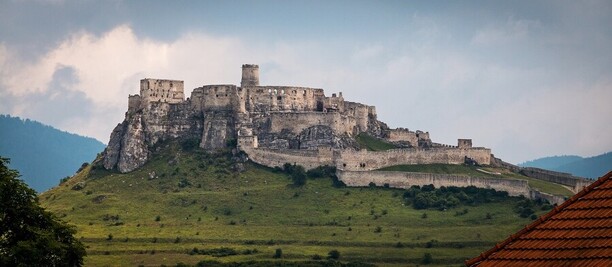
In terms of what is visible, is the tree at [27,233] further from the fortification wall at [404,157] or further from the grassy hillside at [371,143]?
the grassy hillside at [371,143]

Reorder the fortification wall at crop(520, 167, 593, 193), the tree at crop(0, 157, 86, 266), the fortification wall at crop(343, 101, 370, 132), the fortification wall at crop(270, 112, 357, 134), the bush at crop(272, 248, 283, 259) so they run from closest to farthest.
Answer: the tree at crop(0, 157, 86, 266), the bush at crop(272, 248, 283, 259), the fortification wall at crop(520, 167, 593, 193), the fortification wall at crop(270, 112, 357, 134), the fortification wall at crop(343, 101, 370, 132)

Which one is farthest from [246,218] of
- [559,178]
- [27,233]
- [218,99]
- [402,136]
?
[27,233]

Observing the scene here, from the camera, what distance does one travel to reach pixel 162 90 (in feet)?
424

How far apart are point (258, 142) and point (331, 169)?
35.4 feet

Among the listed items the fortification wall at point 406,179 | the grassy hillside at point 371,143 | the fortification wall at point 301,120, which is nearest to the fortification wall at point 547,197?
the fortification wall at point 406,179

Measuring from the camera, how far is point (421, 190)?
11625cm

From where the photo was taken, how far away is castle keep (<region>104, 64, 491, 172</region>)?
397 feet

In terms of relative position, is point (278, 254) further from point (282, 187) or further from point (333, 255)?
point (282, 187)

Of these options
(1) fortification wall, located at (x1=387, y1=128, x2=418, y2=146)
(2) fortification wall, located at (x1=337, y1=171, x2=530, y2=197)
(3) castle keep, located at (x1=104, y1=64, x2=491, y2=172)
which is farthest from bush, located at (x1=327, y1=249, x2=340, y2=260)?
(1) fortification wall, located at (x1=387, y1=128, x2=418, y2=146)

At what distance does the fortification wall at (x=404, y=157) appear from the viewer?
4692 inches

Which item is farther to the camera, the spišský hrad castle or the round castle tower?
the round castle tower

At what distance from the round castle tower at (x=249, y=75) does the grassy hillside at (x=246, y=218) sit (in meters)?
12.7

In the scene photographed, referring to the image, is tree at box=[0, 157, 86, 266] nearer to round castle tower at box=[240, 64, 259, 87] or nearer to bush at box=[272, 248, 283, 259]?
bush at box=[272, 248, 283, 259]

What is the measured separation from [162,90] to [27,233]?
90736 mm
